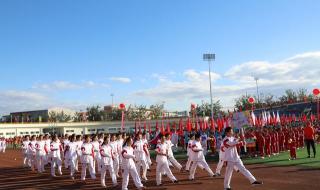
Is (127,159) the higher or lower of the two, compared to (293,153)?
higher

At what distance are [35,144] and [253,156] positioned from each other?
486 inches

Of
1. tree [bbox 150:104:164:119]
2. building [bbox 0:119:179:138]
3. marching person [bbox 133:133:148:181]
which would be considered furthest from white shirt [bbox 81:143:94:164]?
tree [bbox 150:104:164:119]

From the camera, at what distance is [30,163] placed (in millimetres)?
22312

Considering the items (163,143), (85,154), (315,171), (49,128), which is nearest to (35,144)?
(85,154)

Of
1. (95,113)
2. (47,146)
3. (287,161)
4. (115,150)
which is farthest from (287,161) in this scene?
(95,113)

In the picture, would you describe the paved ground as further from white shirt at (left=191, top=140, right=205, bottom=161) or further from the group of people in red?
the group of people in red

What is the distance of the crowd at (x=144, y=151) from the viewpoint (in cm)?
1247

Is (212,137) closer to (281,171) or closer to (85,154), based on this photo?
(281,171)

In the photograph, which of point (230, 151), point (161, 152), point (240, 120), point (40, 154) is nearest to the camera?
point (230, 151)

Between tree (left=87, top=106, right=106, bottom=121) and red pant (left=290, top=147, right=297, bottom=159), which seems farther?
tree (left=87, top=106, right=106, bottom=121)

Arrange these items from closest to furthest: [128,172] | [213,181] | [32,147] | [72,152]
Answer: [128,172], [213,181], [72,152], [32,147]

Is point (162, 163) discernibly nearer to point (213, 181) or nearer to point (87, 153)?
point (213, 181)

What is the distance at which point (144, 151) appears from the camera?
15648mm

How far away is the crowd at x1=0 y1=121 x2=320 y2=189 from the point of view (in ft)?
40.9
